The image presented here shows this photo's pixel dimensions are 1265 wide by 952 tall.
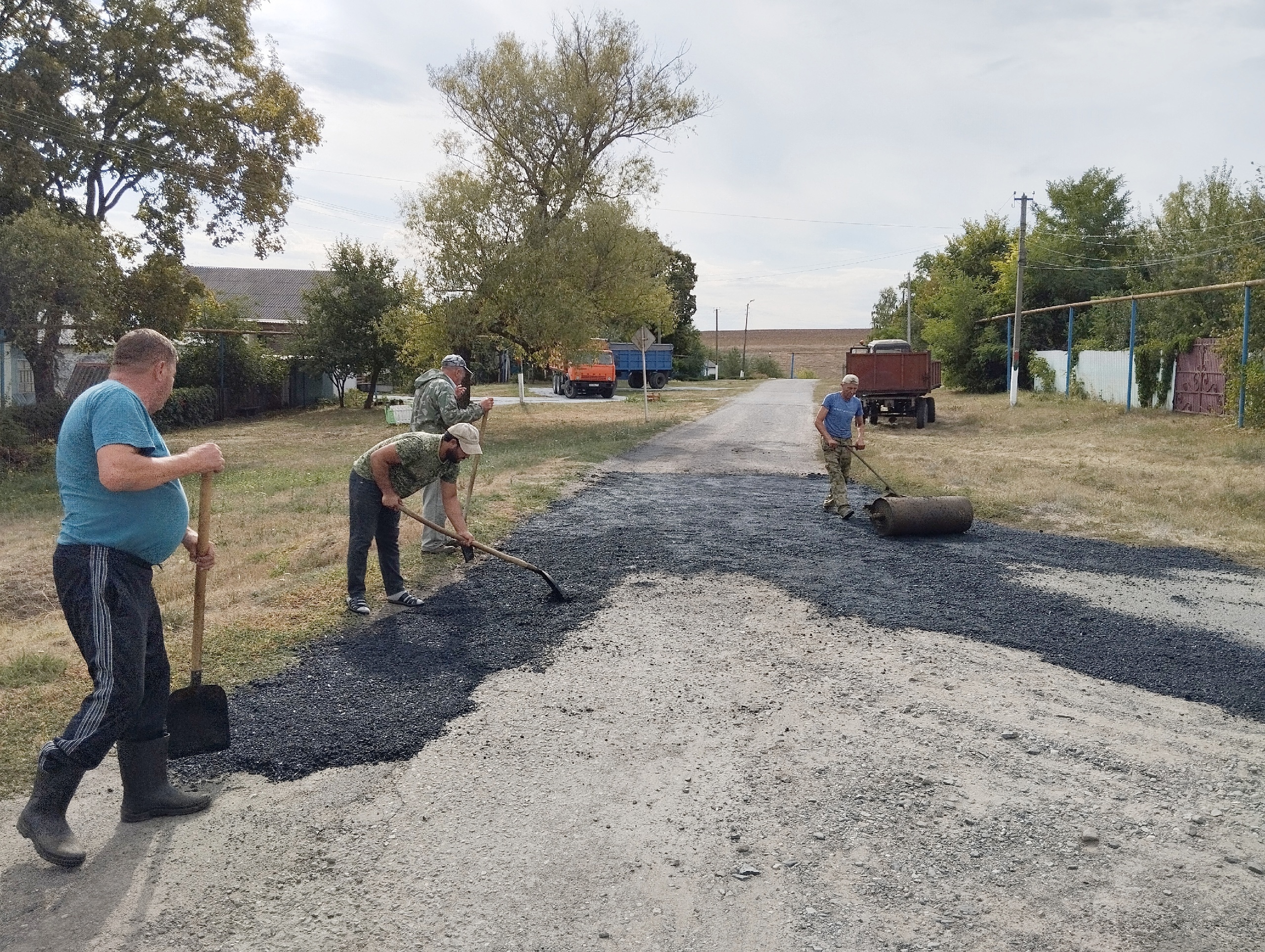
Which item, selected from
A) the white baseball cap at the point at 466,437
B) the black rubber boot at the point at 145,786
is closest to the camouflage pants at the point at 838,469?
the white baseball cap at the point at 466,437

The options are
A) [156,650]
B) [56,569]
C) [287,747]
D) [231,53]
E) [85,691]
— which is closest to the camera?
[56,569]

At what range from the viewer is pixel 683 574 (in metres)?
7.62

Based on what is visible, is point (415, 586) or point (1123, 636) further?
point (415, 586)

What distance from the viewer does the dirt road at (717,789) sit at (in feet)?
9.89

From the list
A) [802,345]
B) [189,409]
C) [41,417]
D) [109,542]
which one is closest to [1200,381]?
[189,409]

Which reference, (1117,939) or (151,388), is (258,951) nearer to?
(151,388)

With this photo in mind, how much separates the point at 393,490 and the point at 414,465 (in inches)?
9.1

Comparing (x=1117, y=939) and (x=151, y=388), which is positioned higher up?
(x=151, y=388)

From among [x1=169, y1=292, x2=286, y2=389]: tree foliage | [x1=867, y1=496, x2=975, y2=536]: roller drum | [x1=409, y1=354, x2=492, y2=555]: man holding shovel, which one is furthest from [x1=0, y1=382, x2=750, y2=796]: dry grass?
[x1=169, y1=292, x2=286, y2=389]: tree foliage

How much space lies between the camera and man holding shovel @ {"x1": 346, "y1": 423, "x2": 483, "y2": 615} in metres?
6.12

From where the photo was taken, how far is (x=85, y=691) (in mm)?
4891

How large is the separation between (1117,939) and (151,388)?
359cm

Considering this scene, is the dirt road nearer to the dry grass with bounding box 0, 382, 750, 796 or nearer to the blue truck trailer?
the dry grass with bounding box 0, 382, 750, 796

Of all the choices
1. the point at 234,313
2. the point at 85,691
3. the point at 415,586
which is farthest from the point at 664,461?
the point at 234,313
